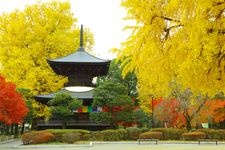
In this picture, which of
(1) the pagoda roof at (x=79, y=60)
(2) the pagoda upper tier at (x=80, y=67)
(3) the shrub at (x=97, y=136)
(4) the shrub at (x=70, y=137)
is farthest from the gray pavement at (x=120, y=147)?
(2) the pagoda upper tier at (x=80, y=67)

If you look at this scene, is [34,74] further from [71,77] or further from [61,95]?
[61,95]

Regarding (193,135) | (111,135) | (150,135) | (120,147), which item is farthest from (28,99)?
(120,147)

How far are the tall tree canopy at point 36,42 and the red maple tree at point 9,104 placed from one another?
23.4 feet

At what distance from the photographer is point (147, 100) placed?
5538cm

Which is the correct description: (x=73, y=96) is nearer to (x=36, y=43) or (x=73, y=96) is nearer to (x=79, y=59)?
(x=79, y=59)

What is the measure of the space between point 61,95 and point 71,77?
6232 millimetres

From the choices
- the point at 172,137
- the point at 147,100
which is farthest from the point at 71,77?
the point at 147,100

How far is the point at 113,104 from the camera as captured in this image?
35.2 meters

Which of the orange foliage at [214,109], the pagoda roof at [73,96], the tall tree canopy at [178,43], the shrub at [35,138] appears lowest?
the shrub at [35,138]

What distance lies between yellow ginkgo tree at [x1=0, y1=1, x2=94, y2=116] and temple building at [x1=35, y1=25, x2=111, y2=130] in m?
2.84

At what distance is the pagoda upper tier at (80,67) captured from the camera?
39.7 m

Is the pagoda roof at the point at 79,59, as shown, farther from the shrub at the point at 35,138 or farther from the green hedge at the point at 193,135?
the green hedge at the point at 193,135

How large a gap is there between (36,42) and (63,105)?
1189cm

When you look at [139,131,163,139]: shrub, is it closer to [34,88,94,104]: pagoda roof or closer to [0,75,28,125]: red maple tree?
[34,88,94,104]: pagoda roof
